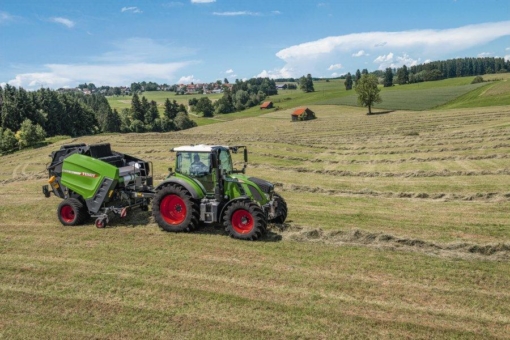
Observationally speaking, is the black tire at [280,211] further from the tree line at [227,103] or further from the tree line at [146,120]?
the tree line at [227,103]

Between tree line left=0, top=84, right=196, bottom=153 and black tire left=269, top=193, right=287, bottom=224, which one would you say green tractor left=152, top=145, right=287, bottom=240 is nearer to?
black tire left=269, top=193, right=287, bottom=224

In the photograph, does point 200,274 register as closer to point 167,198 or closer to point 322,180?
point 167,198

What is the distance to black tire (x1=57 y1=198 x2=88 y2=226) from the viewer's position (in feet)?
38.5

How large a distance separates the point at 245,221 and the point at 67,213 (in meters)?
6.09

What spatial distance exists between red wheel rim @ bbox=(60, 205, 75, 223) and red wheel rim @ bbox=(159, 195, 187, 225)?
3282mm

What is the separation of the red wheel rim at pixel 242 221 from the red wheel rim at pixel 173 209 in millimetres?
1591

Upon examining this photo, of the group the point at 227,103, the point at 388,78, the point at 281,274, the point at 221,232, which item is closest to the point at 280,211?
the point at 221,232

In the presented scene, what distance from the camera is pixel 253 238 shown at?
1009 centimetres

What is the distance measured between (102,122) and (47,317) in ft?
286

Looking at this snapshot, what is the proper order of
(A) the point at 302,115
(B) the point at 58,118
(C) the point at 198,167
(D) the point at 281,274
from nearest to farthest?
(D) the point at 281,274 → (C) the point at 198,167 → (A) the point at 302,115 → (B) the point at 58,118

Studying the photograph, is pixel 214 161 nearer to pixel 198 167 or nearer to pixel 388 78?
pixel 198 167

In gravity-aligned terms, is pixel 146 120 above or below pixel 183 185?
above

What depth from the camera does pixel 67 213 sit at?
39.3ft

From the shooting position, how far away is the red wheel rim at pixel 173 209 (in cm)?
1085
